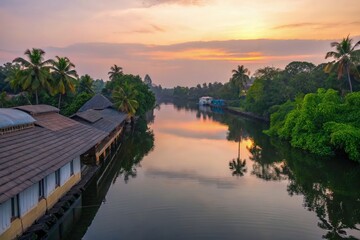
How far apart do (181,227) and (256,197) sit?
6.03 m

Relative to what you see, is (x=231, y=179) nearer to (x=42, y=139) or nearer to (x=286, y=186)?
(x=286, y=186)

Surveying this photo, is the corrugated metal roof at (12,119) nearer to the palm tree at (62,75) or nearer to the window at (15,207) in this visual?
the window at (15,207)

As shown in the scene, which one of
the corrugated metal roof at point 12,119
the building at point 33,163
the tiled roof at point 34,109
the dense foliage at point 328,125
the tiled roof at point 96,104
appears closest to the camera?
the building at point 33,163

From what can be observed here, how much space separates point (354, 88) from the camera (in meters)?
48.7

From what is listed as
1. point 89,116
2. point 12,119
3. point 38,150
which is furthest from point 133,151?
point 38,150

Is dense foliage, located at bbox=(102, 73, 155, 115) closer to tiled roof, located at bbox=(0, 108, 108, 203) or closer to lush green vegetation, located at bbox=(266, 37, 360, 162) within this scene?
lush green vegetation, located at bbox=(266, 37, 360, 162)

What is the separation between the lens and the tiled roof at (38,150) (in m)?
10.4

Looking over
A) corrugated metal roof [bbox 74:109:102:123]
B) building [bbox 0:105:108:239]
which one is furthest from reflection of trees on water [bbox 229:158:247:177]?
corrugated metal roof [bbox 74:109:102:123]

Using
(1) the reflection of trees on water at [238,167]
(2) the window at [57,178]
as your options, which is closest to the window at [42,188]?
(2) the window at [57,178]

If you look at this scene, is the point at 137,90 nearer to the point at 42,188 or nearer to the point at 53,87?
the point at 53,87

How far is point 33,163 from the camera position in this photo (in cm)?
1215

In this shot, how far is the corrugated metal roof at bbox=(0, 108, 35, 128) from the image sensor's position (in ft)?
45.9

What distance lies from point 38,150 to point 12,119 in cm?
225

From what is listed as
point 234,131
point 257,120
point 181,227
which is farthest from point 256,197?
point 257,120
